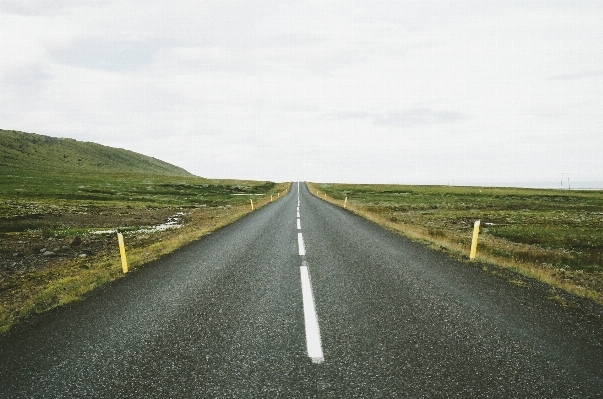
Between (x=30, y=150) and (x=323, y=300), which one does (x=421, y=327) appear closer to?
(x=323, y=300)

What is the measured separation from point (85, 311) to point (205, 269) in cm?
334

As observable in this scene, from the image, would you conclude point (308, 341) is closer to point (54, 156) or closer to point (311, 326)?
point (311, 326)

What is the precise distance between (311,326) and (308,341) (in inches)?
20.9

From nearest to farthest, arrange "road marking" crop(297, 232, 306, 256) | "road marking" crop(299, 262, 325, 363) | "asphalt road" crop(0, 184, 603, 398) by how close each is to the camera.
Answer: "asphalt road" crop(0, 184, 603, 398), "road marking" crop(299, 262, 325, 363), "road marking" crop(297, 232, 306, 256)

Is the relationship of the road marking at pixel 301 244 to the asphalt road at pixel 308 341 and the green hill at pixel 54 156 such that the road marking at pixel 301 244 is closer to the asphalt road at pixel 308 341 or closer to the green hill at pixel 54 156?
the asphalt road at pixel 308 341

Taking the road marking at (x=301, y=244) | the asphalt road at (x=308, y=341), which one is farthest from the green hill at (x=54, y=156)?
the asphalt road at (x=308, y=341)

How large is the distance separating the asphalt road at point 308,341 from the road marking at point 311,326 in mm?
26

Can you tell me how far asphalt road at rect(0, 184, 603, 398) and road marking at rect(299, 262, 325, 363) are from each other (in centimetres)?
3

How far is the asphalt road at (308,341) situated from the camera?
12.3ft

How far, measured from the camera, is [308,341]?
188 inches

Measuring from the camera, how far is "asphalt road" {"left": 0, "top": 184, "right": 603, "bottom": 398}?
12.3 feet

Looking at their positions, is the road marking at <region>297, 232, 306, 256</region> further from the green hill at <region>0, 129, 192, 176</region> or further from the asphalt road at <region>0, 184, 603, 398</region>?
the green hill at <region>0, 129, 192, 176</region>

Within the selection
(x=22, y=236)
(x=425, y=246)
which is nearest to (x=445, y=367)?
(x=425, y=246)

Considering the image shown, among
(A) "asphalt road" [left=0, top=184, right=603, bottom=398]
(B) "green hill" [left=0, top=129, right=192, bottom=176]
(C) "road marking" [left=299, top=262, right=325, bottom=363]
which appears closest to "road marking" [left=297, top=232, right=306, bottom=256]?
(A) "asphalt road" [left=0, top=184, right=603, bottom=398]
